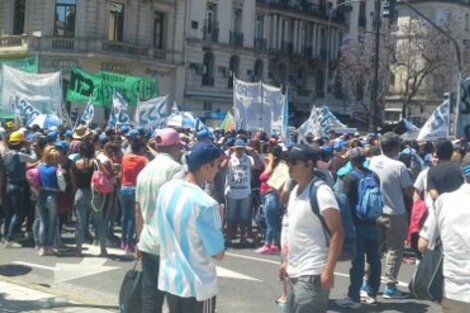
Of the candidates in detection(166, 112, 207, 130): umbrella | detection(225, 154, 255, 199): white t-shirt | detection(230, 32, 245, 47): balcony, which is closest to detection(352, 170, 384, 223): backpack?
detection(225, 154, 255, 199): white t-shirt

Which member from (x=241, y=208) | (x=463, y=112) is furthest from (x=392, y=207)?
(x=241, y=208)

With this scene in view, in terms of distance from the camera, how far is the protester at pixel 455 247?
15.9ft

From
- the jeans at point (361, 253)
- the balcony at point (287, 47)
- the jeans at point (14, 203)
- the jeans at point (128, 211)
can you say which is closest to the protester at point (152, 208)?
the jeans at point (361, 253)

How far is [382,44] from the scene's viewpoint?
4828cm

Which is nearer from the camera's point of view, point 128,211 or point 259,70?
point 128,211

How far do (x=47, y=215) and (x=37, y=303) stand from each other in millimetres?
3294

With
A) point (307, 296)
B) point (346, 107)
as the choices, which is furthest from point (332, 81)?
point (307, 296)

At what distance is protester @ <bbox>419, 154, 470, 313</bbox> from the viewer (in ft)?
15.9

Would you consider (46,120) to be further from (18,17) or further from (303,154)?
(18,17)

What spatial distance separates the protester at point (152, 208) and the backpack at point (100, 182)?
4.39 meters

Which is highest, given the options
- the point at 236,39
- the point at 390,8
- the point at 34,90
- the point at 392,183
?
the point at 236,39

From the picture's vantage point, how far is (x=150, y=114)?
2194 centimetres

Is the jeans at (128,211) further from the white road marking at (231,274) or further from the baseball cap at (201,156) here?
the baseball cap at (201,156)

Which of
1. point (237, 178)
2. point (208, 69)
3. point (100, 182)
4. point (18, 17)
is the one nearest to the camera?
point (100, 182)
